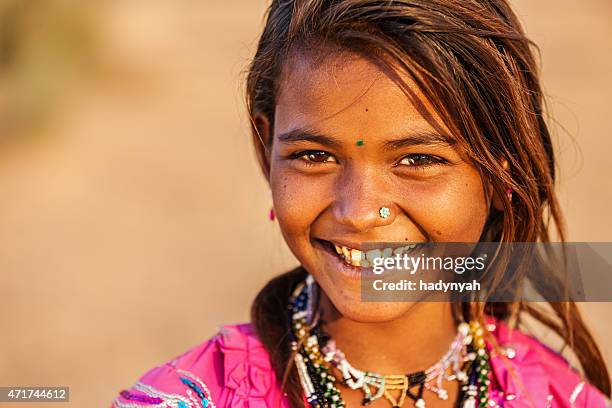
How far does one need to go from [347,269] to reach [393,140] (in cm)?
34

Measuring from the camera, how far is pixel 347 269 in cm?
199

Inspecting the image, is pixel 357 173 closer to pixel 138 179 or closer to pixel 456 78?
pixel 456 78

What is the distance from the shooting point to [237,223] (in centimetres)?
584

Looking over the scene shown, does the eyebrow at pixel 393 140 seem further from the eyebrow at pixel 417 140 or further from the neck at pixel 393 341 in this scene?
the neck at pixel 393 341

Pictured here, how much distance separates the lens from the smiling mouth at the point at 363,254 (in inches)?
77.0

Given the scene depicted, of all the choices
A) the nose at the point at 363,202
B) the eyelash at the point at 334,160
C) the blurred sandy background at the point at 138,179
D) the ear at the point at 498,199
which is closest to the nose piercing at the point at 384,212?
the nose at the point at 363,202

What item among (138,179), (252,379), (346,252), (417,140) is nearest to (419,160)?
(417,140)

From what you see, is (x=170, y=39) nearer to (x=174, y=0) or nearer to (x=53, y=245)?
(x=174, y=0)

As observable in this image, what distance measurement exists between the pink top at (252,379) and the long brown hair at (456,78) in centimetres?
5

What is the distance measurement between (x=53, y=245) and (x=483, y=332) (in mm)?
3895

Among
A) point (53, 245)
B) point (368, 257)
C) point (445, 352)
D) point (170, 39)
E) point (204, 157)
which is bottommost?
point (445, 352)

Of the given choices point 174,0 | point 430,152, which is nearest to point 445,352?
point 430,152

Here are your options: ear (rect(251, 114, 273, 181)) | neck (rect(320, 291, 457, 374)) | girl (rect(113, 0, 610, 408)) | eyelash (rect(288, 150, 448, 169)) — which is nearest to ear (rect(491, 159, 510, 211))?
girl (rect(113, 0, 610, 408))

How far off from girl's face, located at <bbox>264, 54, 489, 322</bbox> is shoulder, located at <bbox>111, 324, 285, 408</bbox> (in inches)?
10.9
